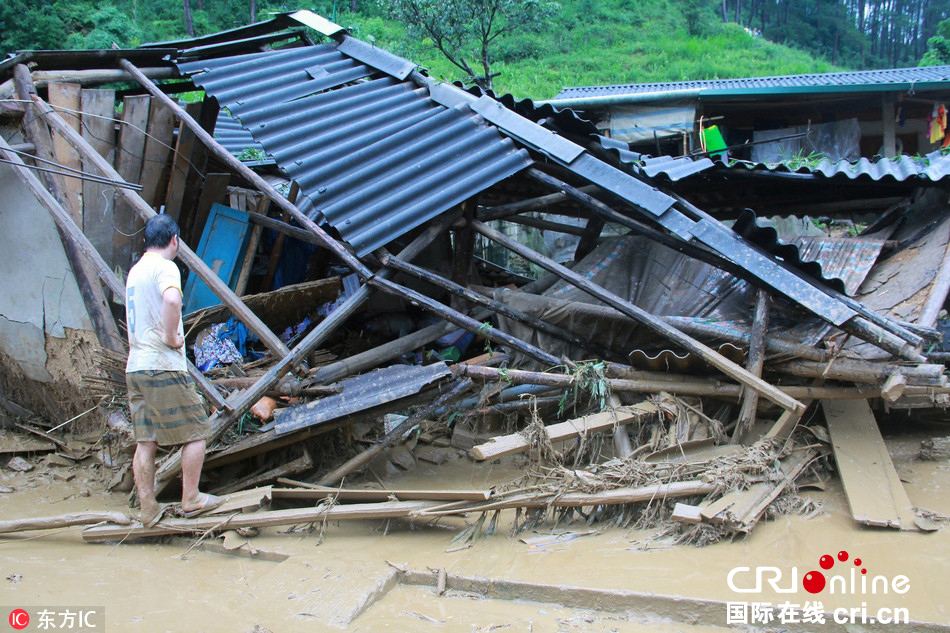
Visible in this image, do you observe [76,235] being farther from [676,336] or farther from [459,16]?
[459,16]

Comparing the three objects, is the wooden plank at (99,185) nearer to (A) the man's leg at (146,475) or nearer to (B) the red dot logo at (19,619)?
(A) the man's leg at (146,475)

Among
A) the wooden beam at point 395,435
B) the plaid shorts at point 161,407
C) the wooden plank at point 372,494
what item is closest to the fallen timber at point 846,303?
the wooden beam at point 395,435

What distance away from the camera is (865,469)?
414 cm

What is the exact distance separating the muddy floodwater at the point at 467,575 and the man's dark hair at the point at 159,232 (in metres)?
1.81

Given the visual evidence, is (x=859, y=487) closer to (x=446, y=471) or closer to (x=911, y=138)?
(x=446, y=471)

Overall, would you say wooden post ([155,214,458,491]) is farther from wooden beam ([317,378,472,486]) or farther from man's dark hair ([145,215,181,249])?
man's dark hair ([145,215,181,249])

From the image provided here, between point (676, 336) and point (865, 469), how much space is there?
1436mm

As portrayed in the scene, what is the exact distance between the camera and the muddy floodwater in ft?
9.80

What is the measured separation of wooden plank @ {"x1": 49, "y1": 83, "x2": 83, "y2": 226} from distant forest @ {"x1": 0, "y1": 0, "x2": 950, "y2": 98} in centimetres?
1274

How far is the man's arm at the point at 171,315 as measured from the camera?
376 centimetres

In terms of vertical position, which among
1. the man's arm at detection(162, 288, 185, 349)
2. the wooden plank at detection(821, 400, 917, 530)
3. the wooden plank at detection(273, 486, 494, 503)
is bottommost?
the wooden plank at detection(273, 486, 494, 503)

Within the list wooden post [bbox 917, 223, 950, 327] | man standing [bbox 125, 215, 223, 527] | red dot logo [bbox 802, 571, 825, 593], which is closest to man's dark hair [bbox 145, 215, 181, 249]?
man standing [bbox 125, 215, 223, 527]

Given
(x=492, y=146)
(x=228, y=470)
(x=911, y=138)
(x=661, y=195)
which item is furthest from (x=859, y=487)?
(x=911, y=138)

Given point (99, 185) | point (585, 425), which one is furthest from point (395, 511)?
point (99, 185)
